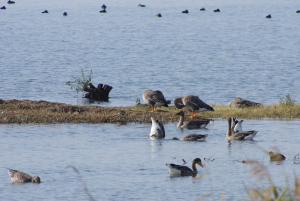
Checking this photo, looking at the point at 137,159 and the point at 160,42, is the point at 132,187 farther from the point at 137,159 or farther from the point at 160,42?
the point at 160,42

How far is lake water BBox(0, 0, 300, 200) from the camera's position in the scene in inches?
455

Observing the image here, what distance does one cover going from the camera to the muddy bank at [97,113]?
1852 cm

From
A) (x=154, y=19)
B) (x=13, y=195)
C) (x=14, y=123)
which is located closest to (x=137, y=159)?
(x=13, y=195)

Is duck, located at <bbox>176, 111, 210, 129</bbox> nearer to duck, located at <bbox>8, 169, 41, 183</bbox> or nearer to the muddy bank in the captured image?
the muddy bank

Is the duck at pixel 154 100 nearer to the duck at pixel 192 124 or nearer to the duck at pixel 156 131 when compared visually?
the duck at pixel 192 124

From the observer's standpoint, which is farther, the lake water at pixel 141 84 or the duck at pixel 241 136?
the duck at pixel 241 136

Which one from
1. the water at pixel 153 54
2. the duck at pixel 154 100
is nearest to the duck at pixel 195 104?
the duck at pixel 154 100

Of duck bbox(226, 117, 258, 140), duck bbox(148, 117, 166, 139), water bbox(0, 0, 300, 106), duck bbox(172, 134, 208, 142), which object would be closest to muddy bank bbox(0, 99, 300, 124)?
duck bbox(148, 117, 166, 139)

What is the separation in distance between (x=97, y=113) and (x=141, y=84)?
1857 cm

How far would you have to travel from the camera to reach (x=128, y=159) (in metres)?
13.5

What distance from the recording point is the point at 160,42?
68.9 m

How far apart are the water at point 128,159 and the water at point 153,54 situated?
33.1 ft

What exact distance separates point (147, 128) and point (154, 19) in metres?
80.3

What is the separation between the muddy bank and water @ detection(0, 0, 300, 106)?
6867 millimetres
